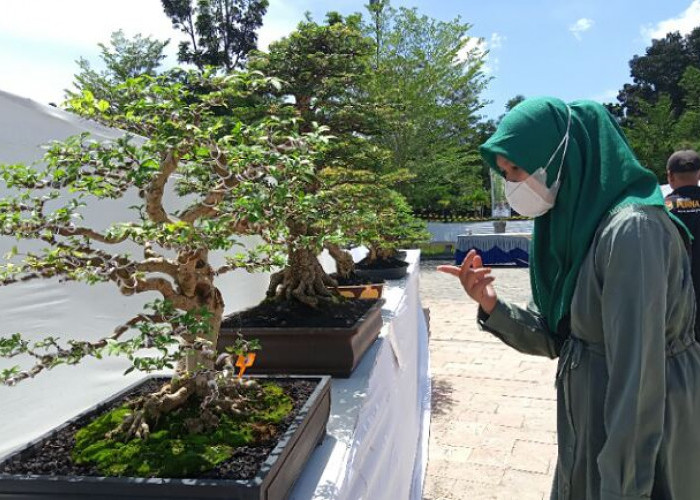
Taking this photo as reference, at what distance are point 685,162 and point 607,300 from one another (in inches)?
82.8

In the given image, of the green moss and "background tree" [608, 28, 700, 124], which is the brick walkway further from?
"background tree" [608, 28, 700, 124]

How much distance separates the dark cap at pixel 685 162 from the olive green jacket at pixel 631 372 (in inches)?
74.2

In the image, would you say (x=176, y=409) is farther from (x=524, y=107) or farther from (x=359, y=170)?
(x=359, y=170)

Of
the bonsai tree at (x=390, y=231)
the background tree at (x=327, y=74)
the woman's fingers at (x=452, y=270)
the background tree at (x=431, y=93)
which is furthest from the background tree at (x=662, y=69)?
the woman's fingers at (x=452, y=270)

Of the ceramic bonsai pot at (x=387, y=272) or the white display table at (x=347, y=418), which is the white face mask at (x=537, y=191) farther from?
the ceramic bonsai pot at (x=387, y=272)

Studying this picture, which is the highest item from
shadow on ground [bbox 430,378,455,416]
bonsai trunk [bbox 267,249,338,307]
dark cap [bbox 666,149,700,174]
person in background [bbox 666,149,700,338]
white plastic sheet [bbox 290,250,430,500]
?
dark cap [bbox 666,149,700,174]

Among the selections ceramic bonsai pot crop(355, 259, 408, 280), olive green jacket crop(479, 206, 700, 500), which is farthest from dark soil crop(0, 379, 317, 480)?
ceramic bonsai pot crop(355, 259, 408, 280)

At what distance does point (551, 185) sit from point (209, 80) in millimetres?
834

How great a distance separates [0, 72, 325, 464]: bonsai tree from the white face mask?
46 centimetres

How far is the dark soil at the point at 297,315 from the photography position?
77.4 inches

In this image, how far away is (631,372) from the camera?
83 centimetres

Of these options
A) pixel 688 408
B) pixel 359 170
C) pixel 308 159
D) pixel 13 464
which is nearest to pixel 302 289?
pixel 359 170

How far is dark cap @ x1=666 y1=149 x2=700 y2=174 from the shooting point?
8.15 ft

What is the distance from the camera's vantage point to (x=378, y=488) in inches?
59.1
